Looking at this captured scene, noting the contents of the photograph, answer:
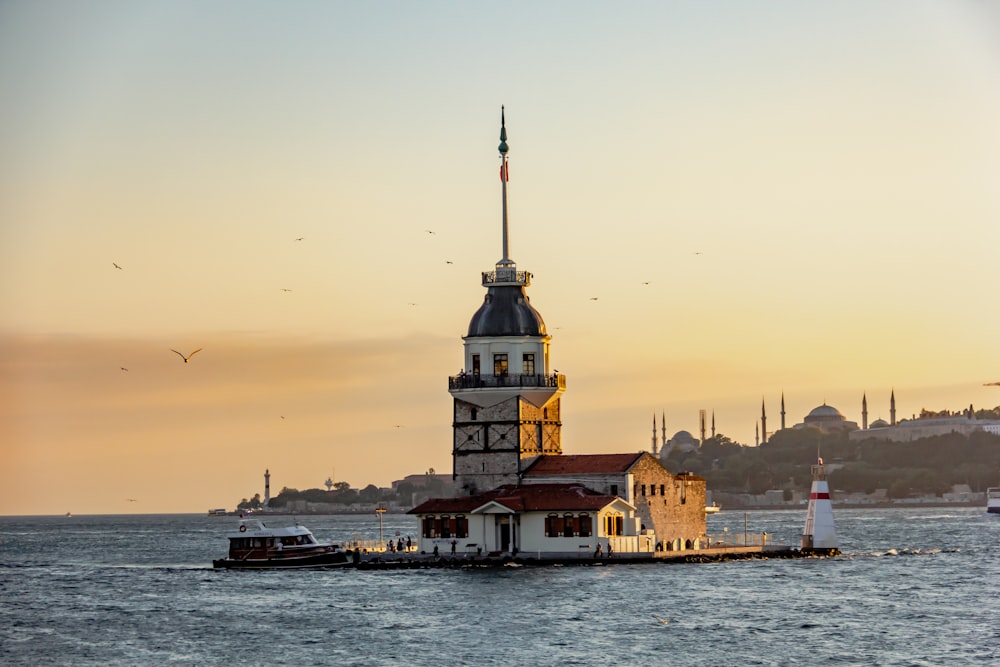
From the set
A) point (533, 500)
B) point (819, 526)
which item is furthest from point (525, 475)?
point (819, 526)

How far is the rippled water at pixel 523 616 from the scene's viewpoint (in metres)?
61.2

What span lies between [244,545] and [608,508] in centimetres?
2126

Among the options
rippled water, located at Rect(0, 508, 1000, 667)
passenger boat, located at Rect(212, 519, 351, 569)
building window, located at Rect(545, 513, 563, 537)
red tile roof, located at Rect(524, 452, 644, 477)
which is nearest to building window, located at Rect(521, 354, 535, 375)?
red tile roof, located at Rect(524, 452, 644, 477)

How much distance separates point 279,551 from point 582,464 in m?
17.2

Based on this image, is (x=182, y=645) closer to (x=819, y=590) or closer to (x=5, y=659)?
(x=5, y=659)

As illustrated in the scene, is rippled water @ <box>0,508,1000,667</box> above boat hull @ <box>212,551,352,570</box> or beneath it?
beneath

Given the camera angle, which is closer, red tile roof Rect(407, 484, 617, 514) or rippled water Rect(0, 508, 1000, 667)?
rippled water Rect(0, 508, 1000, 667)

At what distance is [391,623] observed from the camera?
69.6 m

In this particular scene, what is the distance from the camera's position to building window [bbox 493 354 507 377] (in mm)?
98750

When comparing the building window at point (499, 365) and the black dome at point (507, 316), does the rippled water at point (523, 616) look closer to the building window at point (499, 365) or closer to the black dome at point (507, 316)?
the building window at point (499, 365)

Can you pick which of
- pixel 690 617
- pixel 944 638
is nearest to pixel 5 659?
pixel 690 617

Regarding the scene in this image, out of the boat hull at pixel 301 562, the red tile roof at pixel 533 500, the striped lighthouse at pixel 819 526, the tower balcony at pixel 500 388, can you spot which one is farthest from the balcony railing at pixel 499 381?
the striped lighthouse at pixel 819 526

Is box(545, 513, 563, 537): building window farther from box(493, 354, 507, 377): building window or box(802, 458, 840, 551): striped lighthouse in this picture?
box(802, 458, 840, 551): striped lighthouse

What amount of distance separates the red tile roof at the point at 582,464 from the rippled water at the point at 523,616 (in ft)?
18.6
